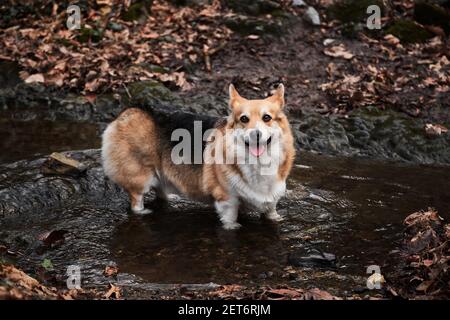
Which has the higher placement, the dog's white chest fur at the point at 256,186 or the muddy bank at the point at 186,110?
the dog's white chest fur at the point at 256,186

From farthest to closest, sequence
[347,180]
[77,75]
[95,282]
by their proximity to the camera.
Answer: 1. [77,75]
2. [347,180]
3. [95,282]

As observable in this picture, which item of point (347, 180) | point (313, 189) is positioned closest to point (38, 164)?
point (313, 189)

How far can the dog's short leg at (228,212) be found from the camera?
237 inches

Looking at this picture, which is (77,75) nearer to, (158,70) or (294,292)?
(158,70)

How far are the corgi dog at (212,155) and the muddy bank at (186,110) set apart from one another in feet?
4.78

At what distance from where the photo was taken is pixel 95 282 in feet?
16.1

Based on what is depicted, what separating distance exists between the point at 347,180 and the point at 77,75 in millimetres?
5694

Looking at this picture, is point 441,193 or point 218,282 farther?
point 441,193

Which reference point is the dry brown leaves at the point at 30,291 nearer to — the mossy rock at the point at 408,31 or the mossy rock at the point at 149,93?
the mossy rock at the point at 149,93

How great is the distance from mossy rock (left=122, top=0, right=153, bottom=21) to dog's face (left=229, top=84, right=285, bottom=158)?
732 centimetres

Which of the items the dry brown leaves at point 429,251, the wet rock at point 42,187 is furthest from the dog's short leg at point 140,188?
the dry brown leaves at point 429,251

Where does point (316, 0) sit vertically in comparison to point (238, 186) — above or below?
above

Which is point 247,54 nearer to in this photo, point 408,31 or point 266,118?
point 408,31

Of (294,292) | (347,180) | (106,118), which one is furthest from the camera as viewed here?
(106,118)
